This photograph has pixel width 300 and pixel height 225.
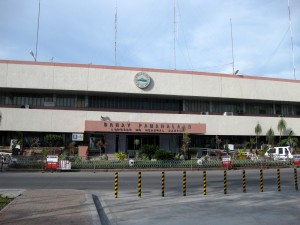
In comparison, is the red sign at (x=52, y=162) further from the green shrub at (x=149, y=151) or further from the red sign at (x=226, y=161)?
the red sign at (x=226, y=161)

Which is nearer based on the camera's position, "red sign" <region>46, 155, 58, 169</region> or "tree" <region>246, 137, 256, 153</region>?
"red sign" <region>46, 155, 58, 169</region>

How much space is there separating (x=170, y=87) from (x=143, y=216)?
32834 mm

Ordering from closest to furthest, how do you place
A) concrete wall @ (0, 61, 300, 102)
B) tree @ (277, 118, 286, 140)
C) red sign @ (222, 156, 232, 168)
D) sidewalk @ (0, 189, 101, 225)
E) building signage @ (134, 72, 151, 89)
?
sidewalk @ (0, 189, 101, 225) < red sign @ (222, 156, 232, 168) < concrete wall @ (0, 61, 300, 102) < building signage @ (134, 72, 151, 89) < tree @ (277, 118, 286, 140)

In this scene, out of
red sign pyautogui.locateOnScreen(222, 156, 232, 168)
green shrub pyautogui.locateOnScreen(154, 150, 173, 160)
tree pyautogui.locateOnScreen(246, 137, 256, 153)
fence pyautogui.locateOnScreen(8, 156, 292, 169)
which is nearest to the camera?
fence pyautogui.locateOnScreen(8, 156, 292, 169)

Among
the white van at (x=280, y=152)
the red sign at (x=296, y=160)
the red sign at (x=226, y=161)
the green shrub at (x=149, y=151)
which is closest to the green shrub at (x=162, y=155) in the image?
the green shrub at (x=149, y=151)

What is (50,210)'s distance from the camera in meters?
10.5

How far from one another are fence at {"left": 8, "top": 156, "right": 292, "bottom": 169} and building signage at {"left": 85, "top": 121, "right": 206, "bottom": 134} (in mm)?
8918

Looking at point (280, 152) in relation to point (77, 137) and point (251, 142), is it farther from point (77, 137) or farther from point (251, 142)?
point (77, 137)

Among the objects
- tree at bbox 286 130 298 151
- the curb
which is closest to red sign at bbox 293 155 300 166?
tree at bbox 286 130 298 151

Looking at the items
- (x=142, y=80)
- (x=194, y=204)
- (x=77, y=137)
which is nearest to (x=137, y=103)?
(x=142, y=80)

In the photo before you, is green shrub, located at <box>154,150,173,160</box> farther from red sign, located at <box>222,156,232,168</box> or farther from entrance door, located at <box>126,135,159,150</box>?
entrance door, located at <box>126,135,159,150</box>

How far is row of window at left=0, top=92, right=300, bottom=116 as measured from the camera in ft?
135

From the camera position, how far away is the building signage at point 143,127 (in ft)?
125

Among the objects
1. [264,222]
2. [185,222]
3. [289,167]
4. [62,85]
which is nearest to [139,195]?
[185,222]
